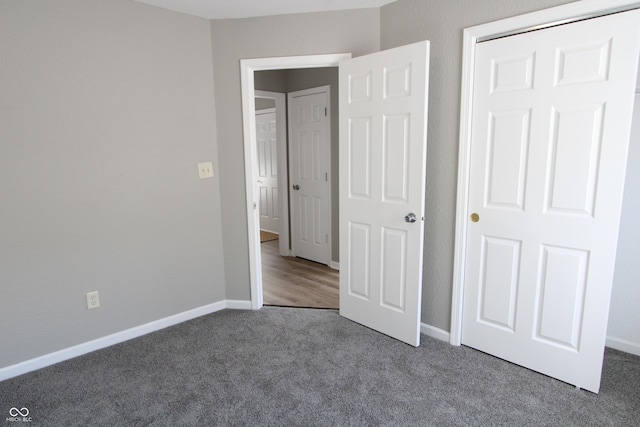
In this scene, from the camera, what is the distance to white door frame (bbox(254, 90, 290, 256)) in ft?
15.3

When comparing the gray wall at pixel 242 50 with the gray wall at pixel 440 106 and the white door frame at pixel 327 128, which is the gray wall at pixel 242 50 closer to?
the gray wall at pixel 440 106

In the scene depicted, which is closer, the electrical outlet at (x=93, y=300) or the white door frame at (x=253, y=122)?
the electrical outlet at (x=93, y=300)

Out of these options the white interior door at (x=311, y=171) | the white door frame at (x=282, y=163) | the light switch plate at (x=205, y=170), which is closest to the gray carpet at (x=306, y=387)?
the light switch plate at (x=205, y=170)

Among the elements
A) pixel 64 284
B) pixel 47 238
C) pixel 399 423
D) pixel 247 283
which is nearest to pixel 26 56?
pixel 47 238

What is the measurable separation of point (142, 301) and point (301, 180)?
240 cm

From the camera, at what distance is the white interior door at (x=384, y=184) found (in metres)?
2.45

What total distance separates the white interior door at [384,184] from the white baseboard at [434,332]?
20 cm

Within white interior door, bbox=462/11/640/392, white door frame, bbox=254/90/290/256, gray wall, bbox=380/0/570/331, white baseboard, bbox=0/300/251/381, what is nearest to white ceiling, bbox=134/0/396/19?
gray wall, bbox=380/0/570/331

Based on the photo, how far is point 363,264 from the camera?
2.90m

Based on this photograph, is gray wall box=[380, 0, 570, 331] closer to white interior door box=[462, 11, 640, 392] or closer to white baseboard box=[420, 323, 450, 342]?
white baseboard box=[420, 323, 450, 342]

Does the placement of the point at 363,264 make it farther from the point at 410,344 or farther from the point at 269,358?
the point at 269,358

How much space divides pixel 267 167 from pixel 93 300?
3.77m

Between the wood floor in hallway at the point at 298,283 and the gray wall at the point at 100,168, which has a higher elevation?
the gray wall at the point at 100,168
